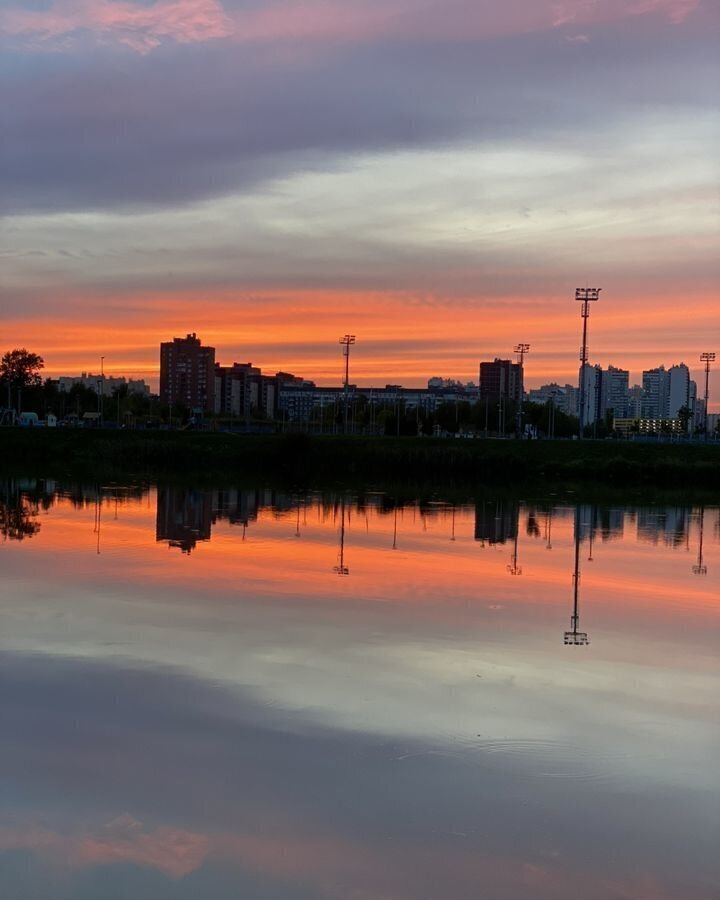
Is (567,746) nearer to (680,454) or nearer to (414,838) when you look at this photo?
(414,838)

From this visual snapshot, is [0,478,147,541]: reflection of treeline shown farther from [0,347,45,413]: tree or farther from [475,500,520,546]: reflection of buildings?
[0,347,45,413]: tree

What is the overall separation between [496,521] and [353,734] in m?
24.0

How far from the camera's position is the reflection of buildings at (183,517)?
2459 cm

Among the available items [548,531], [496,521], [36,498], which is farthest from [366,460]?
[548,531]

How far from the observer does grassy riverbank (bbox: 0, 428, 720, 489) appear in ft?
194

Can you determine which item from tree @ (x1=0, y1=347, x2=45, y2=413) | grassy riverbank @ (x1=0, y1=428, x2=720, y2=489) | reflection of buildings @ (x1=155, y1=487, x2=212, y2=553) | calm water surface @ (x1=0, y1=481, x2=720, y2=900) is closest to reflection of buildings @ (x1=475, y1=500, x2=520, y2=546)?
reflection of buildings @ (x1=155, y1=487, x2=212, y2=553)

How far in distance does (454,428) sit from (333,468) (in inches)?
3421

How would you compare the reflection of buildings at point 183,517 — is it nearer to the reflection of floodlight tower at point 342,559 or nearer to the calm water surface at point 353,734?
the reflection of floodlight tower at point 342,559

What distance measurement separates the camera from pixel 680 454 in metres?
69.2

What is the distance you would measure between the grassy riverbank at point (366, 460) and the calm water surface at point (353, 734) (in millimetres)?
36917

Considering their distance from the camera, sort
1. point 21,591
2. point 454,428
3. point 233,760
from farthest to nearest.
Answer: point 454,428 → point 21,591 → point 233,760

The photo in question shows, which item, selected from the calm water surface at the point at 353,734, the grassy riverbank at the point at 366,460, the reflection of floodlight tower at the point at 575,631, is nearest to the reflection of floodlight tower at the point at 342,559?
the calm water surface at the point at 353,734

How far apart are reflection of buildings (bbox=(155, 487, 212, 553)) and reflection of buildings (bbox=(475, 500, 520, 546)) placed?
280 inches

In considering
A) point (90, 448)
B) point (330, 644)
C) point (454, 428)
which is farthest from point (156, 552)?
point (454, 428)
